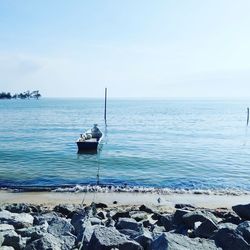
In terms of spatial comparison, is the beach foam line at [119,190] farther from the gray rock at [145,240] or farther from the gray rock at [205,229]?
the gray rock at [145,240]

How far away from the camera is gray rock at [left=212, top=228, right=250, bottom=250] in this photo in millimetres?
7864

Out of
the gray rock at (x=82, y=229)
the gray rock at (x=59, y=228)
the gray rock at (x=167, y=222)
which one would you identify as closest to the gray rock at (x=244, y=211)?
the gray rock at (x=167, y=222)

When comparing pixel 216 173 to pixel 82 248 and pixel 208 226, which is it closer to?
pixel 208 226

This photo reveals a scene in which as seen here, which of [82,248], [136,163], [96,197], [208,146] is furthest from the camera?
[208,146]

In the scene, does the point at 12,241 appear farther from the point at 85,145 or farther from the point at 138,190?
the point at 85,145

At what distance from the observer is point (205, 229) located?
982 centimetres

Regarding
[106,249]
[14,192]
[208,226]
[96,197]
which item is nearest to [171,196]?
[96,197]

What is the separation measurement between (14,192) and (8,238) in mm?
12237

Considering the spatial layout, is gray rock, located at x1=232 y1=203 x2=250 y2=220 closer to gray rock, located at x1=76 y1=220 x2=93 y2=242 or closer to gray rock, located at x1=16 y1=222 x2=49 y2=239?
gray rock, located at x1=76 y1=220 x2=93 y2=242

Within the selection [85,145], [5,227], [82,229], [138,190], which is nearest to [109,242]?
[82,229]

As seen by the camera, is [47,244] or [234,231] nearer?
[47,244]

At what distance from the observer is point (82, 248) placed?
802 cm

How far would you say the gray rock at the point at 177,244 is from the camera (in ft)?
22.8

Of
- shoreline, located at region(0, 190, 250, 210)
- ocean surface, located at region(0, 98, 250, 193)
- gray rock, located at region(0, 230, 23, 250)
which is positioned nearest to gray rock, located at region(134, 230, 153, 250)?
gray rock, located at region(0, 230, 23, 250)
